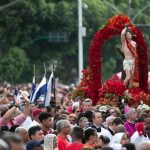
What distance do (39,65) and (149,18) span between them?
9.43m

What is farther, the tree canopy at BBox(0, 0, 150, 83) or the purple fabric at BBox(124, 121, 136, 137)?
the tree canopy at BBox(0, 0, 150, 83)

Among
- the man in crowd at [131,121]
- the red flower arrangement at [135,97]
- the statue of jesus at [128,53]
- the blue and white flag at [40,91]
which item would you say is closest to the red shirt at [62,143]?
the man in crowd at [131,121]

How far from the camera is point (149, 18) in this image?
229ft

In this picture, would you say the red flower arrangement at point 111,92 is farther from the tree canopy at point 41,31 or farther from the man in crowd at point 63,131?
the tree canopy at point 41,31

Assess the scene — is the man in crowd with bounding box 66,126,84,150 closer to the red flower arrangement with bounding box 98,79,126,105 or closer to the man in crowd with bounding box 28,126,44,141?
the man in crowd with bounding box 28,126,44,141

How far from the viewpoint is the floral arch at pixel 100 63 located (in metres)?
29.1

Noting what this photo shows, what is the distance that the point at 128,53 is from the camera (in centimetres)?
2881

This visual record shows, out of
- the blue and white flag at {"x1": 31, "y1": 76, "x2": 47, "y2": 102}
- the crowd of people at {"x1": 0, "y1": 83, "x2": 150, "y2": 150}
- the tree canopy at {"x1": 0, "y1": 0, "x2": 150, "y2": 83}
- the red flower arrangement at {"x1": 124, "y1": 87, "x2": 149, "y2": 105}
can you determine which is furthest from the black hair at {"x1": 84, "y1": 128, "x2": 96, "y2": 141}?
the tree canopy at {"x1": 0, "y1": 0, "x2": 150, "y2": 83}

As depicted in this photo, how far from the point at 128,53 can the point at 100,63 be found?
1106 millimetres

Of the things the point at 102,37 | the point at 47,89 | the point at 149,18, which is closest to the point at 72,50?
the point at 149,18

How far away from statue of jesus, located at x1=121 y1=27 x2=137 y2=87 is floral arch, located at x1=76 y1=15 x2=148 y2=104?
0.51 meters

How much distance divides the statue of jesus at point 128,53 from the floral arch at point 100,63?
509 mm

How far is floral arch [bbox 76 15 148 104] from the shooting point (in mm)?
29145

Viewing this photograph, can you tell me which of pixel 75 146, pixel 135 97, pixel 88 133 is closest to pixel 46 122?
pixel 88 133
